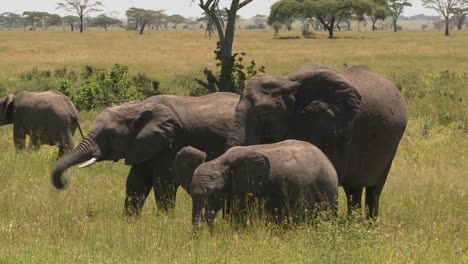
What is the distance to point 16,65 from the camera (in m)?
35.0

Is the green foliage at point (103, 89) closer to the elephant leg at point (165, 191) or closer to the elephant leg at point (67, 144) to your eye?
the elephant leg at point (67, 144)

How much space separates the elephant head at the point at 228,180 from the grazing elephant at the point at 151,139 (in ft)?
5.81

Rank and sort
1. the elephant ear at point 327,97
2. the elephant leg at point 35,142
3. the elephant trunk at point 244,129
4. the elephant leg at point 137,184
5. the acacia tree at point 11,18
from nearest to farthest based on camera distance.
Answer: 1. the elephant trunk at point 244,129
2. the elephant ear at point 327,97
3. the elephant leg at point 137,184
4. the elephant leg at point 35,142
5. the acacia tree at point 11,18

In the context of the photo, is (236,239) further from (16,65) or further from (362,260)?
(16,65)

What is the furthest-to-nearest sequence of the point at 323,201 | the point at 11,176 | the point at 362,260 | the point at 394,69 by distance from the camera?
the point at 394,69 → the point at 11,176 → the point at 323,201 → the point at 362,260

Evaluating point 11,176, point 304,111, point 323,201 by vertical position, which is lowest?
point 11,176

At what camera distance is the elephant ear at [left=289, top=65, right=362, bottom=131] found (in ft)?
23.7

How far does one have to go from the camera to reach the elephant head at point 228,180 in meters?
6.18

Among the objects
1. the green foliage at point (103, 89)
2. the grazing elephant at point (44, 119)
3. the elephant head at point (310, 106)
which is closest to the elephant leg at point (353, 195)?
the elephant head at point (310, 106)

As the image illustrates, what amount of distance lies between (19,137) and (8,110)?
80 cm

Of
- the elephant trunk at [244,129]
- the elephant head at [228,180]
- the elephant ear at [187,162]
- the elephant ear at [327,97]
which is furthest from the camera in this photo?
the elephant ear at [327,97]

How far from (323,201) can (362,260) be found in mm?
805

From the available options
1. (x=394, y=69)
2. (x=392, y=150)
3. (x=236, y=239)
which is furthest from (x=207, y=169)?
(x=394, y=69)

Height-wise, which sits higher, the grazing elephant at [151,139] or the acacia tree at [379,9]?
the acacia tree at [379,9]
